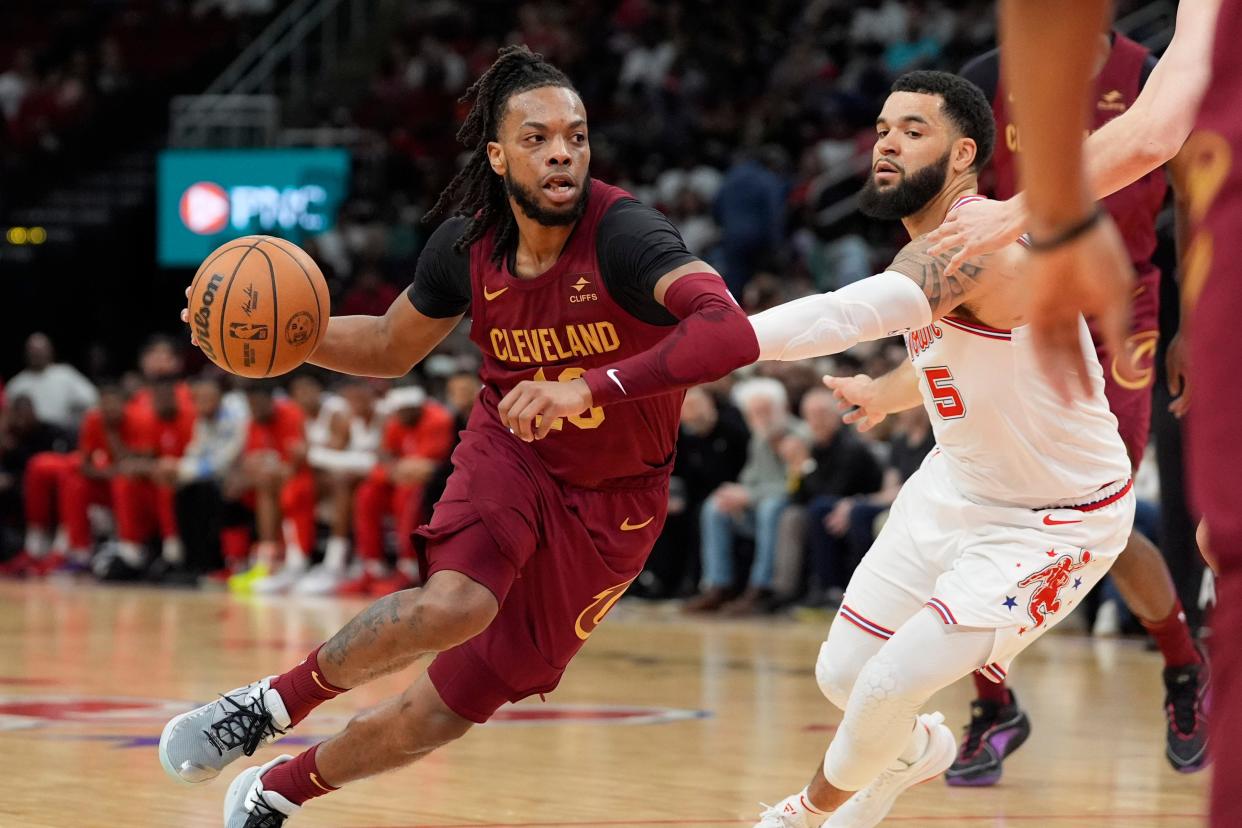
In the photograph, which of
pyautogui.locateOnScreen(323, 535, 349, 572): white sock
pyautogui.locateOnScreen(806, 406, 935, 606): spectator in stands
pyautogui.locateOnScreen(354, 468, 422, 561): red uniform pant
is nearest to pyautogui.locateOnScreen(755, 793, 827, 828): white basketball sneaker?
pyautogui.locateOnScreen(806, 406, 935, 606): spectator in stands

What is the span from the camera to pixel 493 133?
188 inches

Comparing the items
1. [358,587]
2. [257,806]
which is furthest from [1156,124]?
[358,587]

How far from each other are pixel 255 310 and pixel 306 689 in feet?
3.06

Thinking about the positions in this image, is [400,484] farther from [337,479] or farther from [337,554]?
[337,554]

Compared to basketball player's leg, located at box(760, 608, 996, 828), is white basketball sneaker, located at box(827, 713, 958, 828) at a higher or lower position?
lower

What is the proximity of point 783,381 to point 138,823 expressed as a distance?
28.1 ft

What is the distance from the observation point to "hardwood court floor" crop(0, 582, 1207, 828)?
518 centimetres

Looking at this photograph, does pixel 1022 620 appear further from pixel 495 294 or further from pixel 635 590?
pixel 635 590

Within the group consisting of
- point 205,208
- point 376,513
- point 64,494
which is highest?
point 205,208

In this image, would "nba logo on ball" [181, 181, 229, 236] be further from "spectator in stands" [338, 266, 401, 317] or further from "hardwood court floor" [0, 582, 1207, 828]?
"hardwood court floor" [0, 582, 1207, 828]

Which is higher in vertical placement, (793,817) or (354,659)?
(354,659)

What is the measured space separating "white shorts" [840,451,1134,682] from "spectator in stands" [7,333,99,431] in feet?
44.7

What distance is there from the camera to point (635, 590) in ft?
42.4

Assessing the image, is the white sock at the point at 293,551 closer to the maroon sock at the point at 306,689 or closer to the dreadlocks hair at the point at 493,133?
the dreadlocks hair at the point at 493,133
